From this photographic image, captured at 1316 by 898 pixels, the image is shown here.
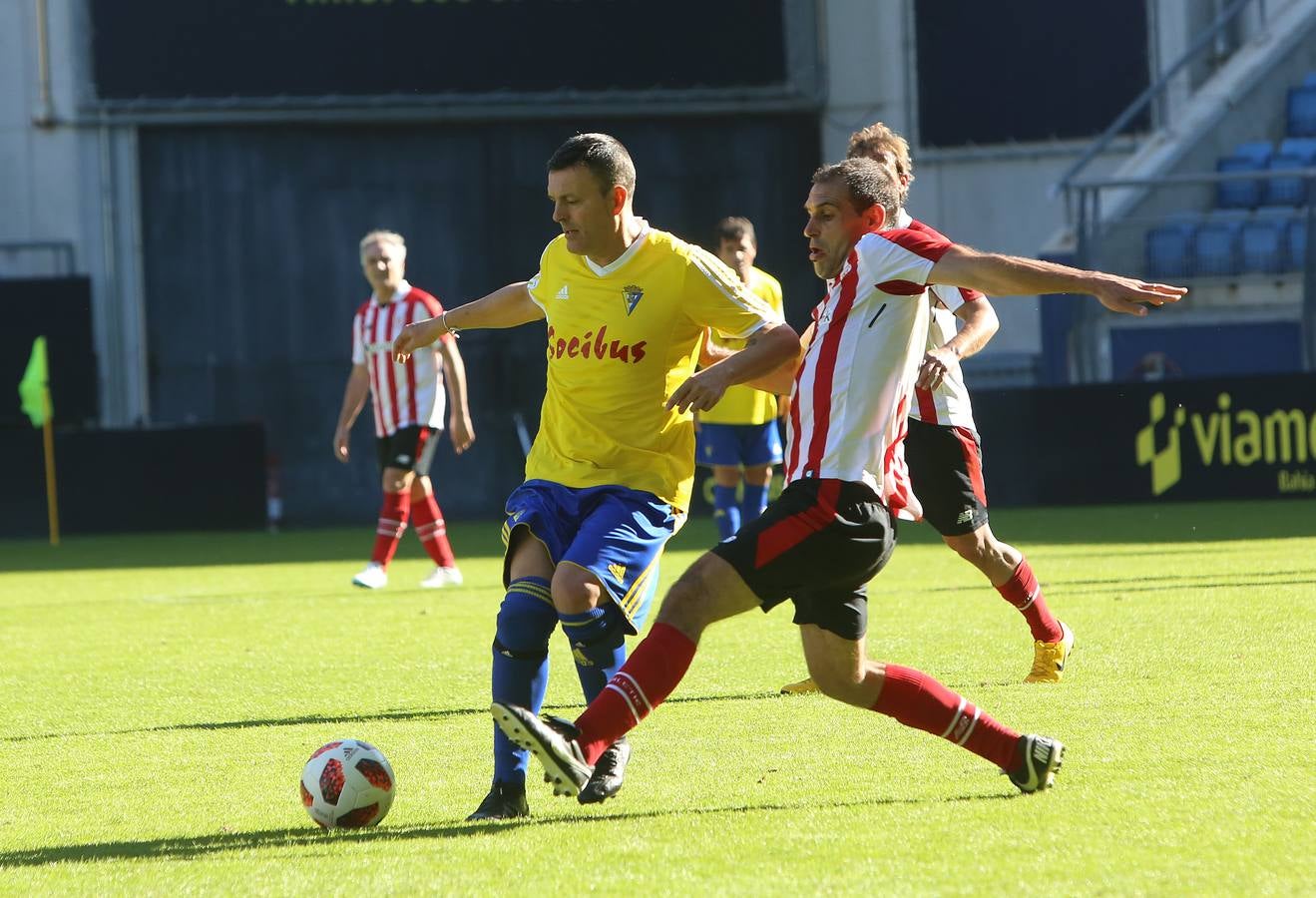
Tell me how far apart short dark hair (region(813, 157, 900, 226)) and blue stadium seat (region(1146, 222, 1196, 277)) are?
14.2 m

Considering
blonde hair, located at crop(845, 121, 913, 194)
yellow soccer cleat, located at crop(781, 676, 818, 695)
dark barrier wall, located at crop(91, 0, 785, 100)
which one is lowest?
yellow soccer cleat, located at crop(781, 676, 818, 695)

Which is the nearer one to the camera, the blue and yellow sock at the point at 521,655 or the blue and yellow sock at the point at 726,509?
the blue and yellow sock at the point at 521,655

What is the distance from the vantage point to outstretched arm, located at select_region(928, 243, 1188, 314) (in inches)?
164

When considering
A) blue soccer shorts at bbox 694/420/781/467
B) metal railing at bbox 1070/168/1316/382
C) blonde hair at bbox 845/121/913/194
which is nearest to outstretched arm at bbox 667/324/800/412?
blonde hair at bbox 845/121/913/194

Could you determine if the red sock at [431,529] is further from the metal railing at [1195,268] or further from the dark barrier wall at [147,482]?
the metal railing at [1195,268]

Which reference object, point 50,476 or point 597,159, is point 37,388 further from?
point 597,159

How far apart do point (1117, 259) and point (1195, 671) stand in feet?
41.0

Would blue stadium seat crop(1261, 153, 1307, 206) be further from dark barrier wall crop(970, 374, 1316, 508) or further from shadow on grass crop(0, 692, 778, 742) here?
shadow on grass crop(0, 692, 778, 742)

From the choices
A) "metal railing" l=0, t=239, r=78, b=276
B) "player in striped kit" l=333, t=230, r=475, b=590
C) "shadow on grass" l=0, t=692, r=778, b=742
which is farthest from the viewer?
"metal railing" l=0, t=239, r=78, b=276

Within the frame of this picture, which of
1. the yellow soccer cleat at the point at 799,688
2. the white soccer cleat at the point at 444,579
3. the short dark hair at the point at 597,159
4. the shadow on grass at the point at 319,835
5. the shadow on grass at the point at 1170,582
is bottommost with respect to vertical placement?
the white soccer cleat at the point at 444,579

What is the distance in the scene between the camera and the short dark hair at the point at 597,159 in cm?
480

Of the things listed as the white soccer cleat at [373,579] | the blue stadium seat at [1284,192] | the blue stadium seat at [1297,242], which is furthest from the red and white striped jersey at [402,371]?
the blue stadium seat at [1284,192]

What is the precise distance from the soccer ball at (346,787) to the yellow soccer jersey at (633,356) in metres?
0.90

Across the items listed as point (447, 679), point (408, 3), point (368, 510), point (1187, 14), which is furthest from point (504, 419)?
point (447, 679)
